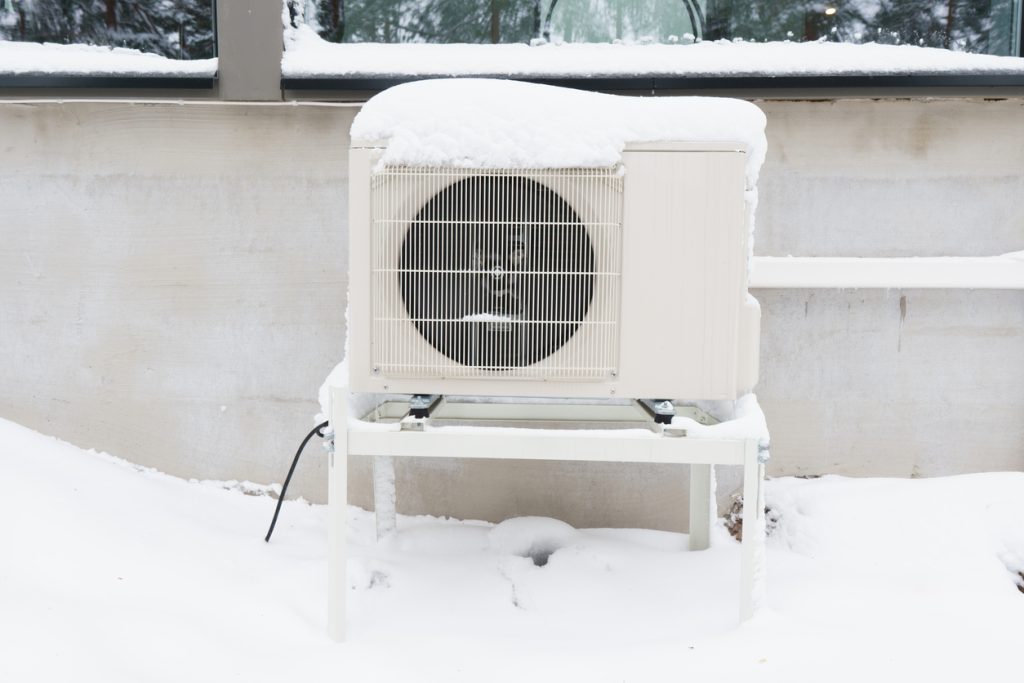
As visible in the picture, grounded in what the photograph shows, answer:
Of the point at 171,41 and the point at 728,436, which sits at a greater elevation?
the point at 171,41

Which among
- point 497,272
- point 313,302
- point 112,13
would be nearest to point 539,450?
point 497,272

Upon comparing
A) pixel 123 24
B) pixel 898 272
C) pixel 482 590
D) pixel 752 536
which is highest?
pixel 123 24

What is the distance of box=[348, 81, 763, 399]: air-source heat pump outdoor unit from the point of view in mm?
1612

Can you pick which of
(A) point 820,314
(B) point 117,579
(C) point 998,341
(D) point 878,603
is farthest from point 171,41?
(C) point 998,341

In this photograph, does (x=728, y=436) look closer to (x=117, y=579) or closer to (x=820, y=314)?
(x=820, y=314)

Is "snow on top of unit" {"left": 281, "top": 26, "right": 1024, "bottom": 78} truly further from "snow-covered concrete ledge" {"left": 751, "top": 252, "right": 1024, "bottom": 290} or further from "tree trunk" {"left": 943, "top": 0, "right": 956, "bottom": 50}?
"snow-covered concrete ledge" {"left": 751, "top": 252, "right": 1024, "bottom": 290}

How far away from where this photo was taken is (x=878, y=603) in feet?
6.50

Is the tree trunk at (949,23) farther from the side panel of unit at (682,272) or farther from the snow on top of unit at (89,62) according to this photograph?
the snow on top of unit at (89,62)

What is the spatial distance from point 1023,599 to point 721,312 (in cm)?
123

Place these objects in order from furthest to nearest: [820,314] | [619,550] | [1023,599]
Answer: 1. [820,314]
2. [619,550]
3. [1023,599]

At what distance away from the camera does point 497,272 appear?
5.42 feet

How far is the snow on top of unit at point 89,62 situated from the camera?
2496 millimetres

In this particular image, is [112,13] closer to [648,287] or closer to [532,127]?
[532,127]

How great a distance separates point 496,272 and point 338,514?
0.63 metres
